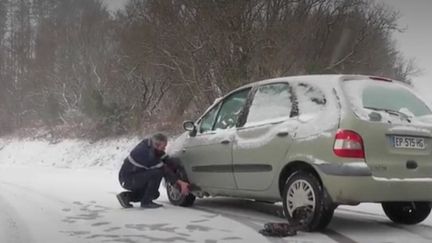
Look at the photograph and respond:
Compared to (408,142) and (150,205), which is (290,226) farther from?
(150,205)

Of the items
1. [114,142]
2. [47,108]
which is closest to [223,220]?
[114,142]

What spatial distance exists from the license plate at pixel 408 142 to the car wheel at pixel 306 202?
87 cm

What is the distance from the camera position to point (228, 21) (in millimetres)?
16594

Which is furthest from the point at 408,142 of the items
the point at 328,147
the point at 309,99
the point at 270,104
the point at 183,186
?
Answer: the point at 183,186

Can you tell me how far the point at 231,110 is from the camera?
7.84 meters

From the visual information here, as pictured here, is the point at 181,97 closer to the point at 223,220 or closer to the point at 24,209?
the point at 24,209

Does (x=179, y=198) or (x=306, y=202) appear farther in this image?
(x=179, y=198)

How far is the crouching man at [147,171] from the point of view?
8.38m

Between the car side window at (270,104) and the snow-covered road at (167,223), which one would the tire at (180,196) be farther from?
the car side window at (270,104)

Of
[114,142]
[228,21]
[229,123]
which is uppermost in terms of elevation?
[228,21]

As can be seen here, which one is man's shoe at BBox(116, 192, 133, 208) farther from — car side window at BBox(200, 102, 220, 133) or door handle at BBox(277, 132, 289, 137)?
door handle at BBox(277, 132, 289, 137)

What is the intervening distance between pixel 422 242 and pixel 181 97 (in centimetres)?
1425

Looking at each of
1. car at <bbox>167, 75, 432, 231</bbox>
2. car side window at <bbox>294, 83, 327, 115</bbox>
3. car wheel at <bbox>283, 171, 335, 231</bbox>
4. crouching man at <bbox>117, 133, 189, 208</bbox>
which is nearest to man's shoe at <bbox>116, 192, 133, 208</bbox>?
crouching man at <bbox>117, 133, 189, 208</bbox>

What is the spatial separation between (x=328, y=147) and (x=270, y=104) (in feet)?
4.12
